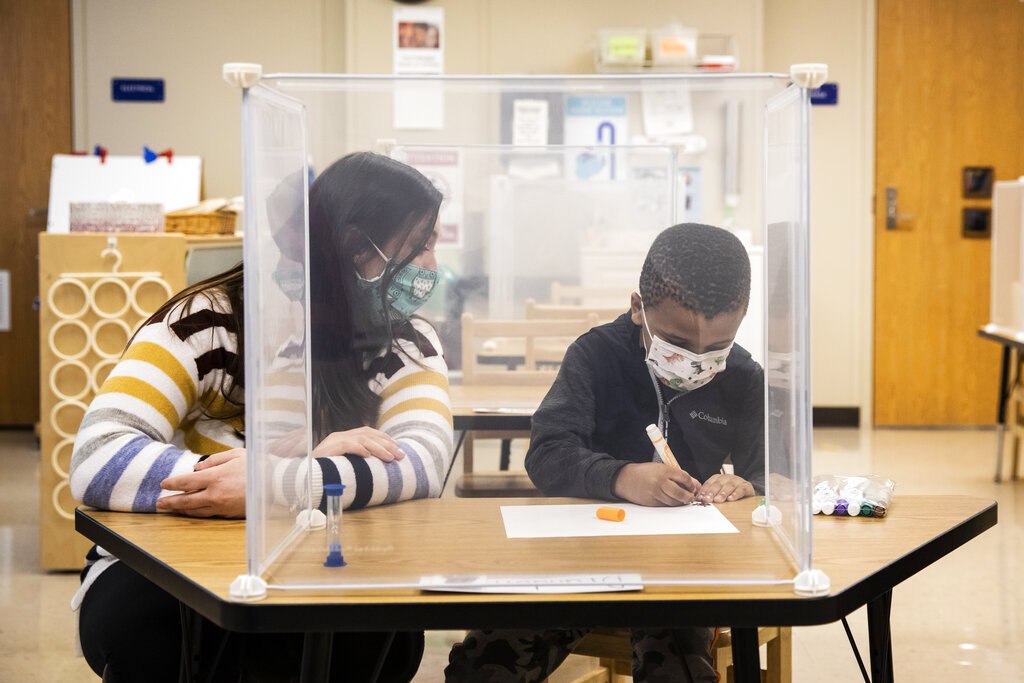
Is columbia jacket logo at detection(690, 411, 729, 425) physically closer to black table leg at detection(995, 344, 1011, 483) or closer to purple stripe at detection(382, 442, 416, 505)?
purple stripe at detection(382, 442, 416, 505)

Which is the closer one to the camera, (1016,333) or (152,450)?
(152,450)

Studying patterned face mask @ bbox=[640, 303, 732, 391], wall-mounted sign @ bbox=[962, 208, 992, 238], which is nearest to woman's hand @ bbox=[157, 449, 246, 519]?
patterned face mask @ bbox=[640, 303, 732, 391]

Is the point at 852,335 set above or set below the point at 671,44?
below

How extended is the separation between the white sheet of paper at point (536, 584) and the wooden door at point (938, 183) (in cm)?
480

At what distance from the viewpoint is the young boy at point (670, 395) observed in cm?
102

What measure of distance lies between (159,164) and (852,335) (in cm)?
356

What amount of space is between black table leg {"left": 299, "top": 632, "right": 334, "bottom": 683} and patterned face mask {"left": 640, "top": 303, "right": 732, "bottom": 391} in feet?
1.36

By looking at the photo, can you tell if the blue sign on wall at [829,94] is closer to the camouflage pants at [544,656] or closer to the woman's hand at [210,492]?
the camouflage pants at [544,656]

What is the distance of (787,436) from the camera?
983 millimetres

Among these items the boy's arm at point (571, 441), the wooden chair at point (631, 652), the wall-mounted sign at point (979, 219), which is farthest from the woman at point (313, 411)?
the wall-mounted sign at point (979, 219)

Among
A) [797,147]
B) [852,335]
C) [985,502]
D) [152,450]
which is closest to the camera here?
[797,147]

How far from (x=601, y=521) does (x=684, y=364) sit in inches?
7.1

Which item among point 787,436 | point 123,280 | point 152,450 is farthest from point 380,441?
point 123,280

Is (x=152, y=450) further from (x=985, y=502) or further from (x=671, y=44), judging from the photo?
(x=671, y=44)
